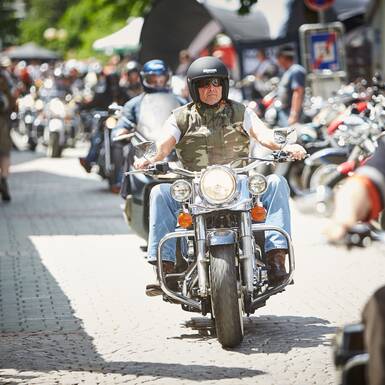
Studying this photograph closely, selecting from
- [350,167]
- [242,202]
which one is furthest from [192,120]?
[350,167]

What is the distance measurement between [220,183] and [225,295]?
2.09ft

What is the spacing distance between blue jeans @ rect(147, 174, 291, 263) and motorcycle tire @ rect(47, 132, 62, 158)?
61.6 ft

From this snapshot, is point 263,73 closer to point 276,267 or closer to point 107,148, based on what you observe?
point 107,148

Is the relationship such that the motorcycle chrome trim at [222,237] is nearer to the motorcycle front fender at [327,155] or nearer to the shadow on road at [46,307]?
the shadow on road at [46,307]

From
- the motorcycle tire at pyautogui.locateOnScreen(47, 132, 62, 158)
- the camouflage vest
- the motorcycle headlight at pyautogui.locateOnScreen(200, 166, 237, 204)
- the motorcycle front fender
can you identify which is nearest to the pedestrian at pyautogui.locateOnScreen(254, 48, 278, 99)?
the motorcycle tire at pyautogui.locateOnScreen(47, 132, 62, 158)

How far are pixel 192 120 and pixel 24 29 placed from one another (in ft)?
361

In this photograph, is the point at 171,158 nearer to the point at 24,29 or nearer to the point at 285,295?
the point at 285,295

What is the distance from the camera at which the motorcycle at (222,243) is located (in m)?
7.35

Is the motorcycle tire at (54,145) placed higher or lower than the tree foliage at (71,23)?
lower

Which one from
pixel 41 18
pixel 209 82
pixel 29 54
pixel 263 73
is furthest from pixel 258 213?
pixel 41 18

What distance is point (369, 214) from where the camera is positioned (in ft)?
13.7

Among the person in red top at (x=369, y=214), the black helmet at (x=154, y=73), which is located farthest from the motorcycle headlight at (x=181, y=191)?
the black helmet at (x=154, y=73)

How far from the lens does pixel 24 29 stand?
11644 centimetres

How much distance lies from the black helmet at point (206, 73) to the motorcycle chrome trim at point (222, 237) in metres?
1.18
